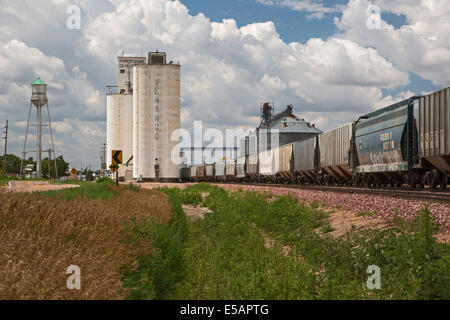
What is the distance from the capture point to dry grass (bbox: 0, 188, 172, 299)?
512 cm

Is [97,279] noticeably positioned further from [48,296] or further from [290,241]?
[290,241]

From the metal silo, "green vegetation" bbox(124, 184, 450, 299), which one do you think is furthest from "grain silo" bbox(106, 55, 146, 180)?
"green vegetation" bbox(124, 184, 450, 299)

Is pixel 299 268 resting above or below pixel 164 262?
below

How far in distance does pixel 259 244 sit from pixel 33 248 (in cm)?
884

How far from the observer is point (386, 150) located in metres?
26.0

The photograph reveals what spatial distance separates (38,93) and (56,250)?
10572 cm

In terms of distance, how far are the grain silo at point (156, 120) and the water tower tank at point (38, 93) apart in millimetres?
26420

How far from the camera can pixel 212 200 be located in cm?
3303

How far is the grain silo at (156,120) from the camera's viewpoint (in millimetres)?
86688

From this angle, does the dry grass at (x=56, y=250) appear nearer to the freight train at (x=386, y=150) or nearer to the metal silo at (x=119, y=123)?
the freight train at (x=386, y=150)

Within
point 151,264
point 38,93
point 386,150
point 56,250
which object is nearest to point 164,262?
point 151,264

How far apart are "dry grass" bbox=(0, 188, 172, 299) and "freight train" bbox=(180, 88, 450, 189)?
15.9 metres

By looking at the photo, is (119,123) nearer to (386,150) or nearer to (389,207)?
(386,150)

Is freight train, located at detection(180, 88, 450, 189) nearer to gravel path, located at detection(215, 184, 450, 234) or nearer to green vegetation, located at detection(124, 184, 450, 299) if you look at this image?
gravel path, located at detection(215, 184, 450, 234)
